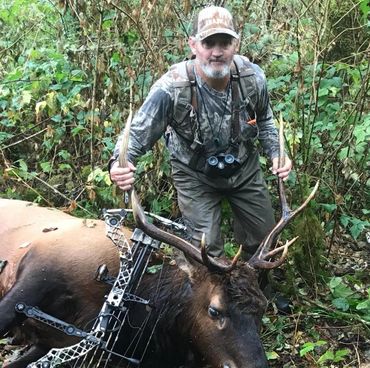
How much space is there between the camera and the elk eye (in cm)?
409

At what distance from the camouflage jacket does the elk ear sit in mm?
811

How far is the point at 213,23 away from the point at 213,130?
79 cm

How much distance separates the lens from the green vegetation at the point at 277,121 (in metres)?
5.53

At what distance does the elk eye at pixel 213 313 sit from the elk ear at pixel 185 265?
340mm

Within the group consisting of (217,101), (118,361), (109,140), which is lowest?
(118,361)

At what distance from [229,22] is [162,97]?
2.49ft

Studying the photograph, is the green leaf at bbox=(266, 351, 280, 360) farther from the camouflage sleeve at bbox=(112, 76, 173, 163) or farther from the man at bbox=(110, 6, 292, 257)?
the camouflage sleeve at bbox=(112, 76, 173, 163)

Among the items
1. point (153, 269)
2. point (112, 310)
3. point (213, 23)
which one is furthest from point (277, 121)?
point (112, 310)

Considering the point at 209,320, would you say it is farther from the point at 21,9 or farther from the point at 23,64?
the point at 21,9

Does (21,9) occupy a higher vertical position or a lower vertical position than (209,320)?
higher

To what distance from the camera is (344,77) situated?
21.6 ft

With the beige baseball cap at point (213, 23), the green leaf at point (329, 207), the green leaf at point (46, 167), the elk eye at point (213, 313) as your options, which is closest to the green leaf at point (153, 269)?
the elk eye at point (213, 313)

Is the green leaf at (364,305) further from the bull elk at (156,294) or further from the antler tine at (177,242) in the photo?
the antler tine at (177,242)

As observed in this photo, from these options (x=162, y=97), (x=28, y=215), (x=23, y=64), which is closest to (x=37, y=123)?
(x=23, y=64)
